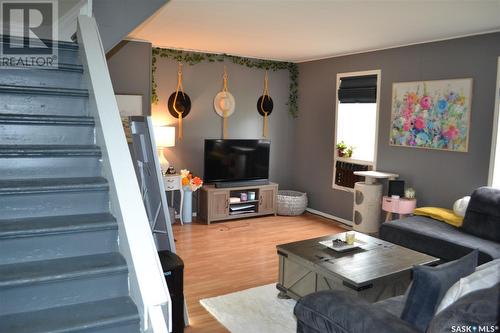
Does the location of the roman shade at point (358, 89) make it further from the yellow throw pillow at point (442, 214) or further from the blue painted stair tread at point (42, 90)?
the blue painted stair tread at point (42, 90)

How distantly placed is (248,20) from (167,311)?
3130 mm

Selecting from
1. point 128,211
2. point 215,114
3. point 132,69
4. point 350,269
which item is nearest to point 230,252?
point 350,269

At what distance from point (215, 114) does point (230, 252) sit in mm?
2425

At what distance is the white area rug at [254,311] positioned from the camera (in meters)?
→ 3.23

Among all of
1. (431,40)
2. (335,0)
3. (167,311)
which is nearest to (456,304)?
(167,311)

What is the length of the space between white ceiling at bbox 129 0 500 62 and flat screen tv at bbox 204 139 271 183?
140cm

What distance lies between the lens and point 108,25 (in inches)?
131

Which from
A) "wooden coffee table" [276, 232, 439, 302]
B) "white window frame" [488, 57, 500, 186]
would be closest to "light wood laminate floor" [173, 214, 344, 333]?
"wooden coffee table" [276, 232, 439, 302]

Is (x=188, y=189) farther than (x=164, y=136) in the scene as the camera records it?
Yes

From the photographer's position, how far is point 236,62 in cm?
662

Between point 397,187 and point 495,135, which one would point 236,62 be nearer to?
point 397,187

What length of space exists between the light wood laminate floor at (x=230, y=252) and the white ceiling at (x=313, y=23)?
2478 millimetres

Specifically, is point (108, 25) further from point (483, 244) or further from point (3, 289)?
point (483, 244)

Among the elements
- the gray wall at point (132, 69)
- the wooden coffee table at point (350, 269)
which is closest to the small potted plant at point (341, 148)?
the wooden coffee table at point (350, 269)
